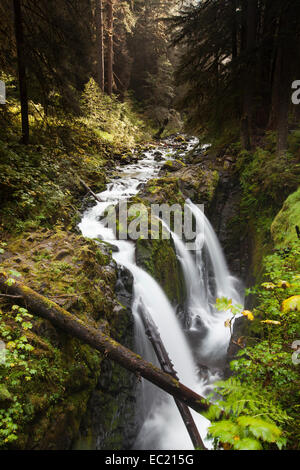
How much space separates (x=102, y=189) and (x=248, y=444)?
1019 centimetres

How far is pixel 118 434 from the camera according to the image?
400 cm

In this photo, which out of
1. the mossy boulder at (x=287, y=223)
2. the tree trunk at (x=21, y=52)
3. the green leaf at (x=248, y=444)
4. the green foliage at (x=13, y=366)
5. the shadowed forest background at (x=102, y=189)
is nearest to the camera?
the green leaf at (x=248, y=444)

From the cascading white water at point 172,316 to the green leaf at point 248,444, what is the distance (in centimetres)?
367

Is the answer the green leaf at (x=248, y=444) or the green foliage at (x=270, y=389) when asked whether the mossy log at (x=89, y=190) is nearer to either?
the green foliage at (x=270, y=389)

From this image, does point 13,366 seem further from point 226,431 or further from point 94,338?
point 226,431

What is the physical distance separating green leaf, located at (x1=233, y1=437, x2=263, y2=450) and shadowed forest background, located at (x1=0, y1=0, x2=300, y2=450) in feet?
0.04

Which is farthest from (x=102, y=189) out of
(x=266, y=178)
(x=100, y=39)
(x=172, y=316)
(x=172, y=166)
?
(x=100, y=39)

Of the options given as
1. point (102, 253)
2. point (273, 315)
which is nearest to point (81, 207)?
point (102, 253)

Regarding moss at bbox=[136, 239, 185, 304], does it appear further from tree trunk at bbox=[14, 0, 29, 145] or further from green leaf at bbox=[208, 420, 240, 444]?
tree trunk at bbox=[14, 0, 29, 145]

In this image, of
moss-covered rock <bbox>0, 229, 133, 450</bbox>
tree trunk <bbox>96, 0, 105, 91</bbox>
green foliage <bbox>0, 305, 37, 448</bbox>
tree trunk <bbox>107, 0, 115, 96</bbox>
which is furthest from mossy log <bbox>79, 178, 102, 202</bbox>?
tree trunk <bbox>107, 0, 115, 96</bbox>

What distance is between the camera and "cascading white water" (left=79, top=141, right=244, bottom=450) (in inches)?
194

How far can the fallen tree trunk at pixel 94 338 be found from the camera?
3.06 m

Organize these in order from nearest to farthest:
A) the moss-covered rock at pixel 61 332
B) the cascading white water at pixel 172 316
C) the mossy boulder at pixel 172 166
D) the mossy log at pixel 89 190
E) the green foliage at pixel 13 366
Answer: the green foliage at pixel 13 366 < the moss-covered rock at pixel 61 332 < the cascading white water at pixel 172 316 < the mossy log at pixel 89 190 < the mossy boulder at pixel 172 166

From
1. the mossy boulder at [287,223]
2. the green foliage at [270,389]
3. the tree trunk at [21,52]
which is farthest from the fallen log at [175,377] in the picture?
the tree trunk at [21,52]
